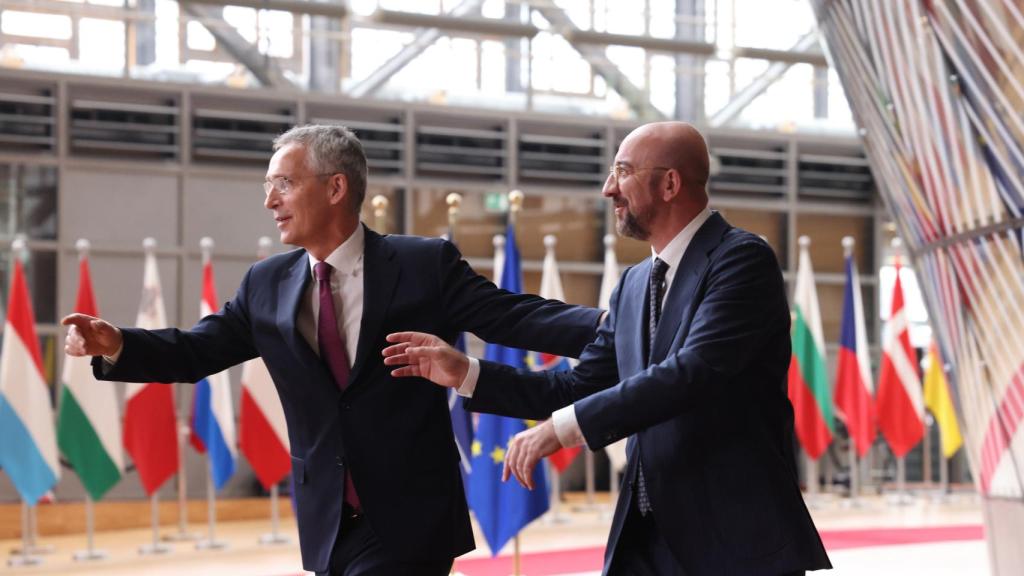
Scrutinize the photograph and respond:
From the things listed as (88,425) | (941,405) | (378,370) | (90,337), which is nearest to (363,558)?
(378,370)

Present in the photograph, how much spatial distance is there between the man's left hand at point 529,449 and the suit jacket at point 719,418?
0.07 meters

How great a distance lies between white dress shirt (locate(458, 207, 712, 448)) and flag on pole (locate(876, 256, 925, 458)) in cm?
1009

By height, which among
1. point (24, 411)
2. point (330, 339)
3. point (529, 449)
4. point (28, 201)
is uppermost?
point (28, 201)

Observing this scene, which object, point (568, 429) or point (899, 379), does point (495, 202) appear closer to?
point (899, 379)

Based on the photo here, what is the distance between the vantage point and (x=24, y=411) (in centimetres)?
902

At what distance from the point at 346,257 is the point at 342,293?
9cm

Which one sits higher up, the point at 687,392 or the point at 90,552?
the point at 687,392

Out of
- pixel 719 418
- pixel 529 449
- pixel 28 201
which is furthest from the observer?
pixel 28 201

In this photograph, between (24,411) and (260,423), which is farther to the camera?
(260,423)

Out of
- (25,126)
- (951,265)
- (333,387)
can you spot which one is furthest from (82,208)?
(333,387)

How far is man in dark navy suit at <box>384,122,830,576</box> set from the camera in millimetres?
2547

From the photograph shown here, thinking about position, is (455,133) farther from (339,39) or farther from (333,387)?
(333,387)

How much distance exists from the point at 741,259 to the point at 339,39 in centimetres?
1057

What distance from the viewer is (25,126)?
11.3 m
